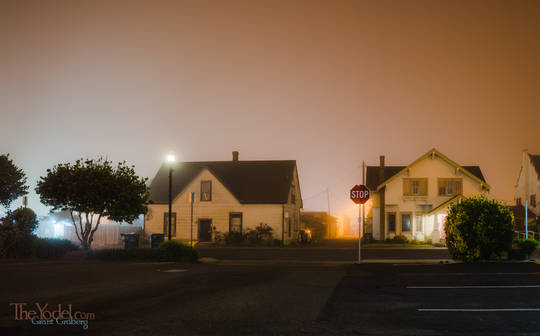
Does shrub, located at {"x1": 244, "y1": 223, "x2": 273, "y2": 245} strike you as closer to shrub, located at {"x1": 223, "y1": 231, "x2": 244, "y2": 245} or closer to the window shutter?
shrub, located at {"x1": 223, "y1": 231, "x2": 244, "y2": 245}

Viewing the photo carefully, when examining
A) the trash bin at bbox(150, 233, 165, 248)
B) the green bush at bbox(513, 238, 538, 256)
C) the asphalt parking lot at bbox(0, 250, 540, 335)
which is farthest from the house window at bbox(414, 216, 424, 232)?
the asphalt parking lot at bbox(0, 250, 540, 335)

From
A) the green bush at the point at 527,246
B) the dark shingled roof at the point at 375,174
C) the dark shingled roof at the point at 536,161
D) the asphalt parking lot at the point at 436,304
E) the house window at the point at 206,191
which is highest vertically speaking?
the dark shingled roof at the point at 536,161

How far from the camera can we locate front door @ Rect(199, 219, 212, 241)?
4522cm

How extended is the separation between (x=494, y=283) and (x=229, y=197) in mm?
33107

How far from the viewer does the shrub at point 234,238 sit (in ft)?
142

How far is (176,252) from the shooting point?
2434 centimetres

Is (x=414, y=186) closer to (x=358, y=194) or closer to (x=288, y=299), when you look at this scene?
(x=358, y=194)

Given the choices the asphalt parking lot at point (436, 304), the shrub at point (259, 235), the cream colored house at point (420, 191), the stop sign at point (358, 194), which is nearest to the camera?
the asphalt parking lot at point (436, 304)

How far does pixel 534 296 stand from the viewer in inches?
450

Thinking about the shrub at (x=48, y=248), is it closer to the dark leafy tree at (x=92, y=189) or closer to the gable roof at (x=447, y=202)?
the dark leafy tree at (x=92, y=189)

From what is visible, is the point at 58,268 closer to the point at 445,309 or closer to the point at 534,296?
the point at 445,309

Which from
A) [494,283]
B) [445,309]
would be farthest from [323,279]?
[445,309]

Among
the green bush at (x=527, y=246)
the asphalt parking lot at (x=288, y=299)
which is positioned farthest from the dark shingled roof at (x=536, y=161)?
the asphalt parking lot at (x=288, y=299)

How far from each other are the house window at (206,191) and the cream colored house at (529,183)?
30521 mm
